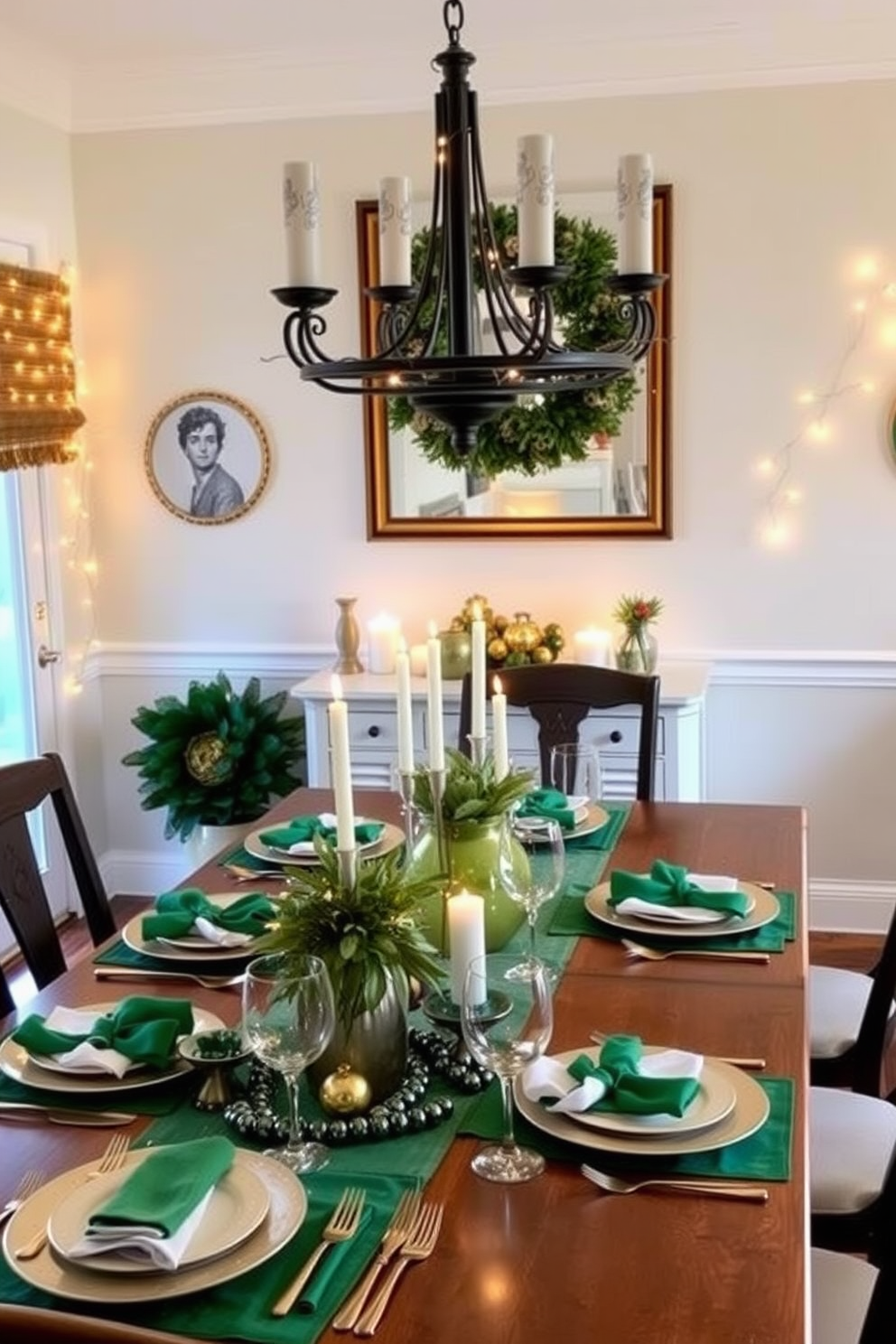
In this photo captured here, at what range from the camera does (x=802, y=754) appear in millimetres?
4352

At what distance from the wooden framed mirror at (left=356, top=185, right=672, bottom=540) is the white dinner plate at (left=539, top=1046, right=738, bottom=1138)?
278 cm

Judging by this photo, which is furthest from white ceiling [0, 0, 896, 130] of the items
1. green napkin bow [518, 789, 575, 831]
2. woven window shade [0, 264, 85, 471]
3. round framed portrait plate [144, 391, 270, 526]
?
green napkin bow [518, 789, 575, 831]

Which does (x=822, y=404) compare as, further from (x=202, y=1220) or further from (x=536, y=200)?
(x=202, y=1220)

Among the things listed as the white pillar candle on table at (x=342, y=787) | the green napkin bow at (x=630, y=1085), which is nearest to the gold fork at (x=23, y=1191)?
the white pillar candle on table at (x=342, y=787)

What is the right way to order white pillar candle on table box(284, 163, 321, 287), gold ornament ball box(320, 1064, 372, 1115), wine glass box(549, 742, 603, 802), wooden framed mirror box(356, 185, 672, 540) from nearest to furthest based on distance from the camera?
1. gold ornament ball box(320, 1064, 372, 1115)
2. white pillar candle on table box(284, 163, 321, 287)
3. wine glass box(549, 742, 603, 802)
4. wooden framed mirror box(356, 185, 672, 540)

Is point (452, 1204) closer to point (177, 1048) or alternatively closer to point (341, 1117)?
point (341, 1117)

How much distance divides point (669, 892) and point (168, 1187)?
1.10 m

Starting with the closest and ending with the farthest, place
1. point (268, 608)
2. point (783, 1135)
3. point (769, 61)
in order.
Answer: point (783, 1135) < point (769, 61) < point (268, 608)

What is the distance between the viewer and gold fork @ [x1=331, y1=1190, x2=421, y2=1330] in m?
1.33

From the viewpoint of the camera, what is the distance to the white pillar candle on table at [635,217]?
6.50 feet

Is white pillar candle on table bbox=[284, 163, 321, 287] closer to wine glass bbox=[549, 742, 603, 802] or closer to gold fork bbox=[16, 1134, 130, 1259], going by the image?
wine glass bbox=[549, 742, 603, 802]

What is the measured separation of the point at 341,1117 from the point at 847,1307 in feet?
2.19

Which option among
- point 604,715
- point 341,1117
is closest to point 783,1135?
point 341,1117

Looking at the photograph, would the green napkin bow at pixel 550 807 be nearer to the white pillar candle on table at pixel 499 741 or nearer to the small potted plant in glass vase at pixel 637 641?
the white pillar candle on table at pixel 499 741
